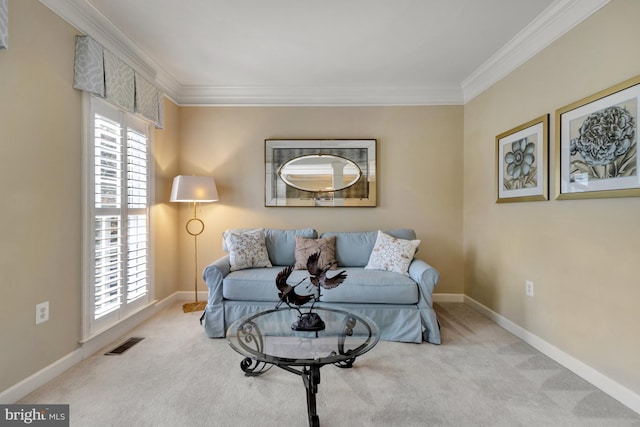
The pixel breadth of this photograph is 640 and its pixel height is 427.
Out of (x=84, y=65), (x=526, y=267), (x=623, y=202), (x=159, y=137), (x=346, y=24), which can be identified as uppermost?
(x=346, y=24)

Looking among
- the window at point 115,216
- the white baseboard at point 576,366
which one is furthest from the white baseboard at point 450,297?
the window at point 115,216

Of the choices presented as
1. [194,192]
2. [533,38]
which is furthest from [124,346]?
[533,38]

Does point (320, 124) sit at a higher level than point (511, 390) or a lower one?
higher

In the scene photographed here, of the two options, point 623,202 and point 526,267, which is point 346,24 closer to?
point 623,202

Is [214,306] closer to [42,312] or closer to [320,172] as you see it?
[42,312]

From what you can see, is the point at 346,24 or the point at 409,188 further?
the point at 409,188

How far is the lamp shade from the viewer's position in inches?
120

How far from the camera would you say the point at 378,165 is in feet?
11.7

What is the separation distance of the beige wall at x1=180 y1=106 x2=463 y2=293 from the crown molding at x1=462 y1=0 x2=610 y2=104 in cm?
53

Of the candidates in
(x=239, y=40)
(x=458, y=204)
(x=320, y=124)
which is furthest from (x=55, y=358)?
(x=458, y=204)

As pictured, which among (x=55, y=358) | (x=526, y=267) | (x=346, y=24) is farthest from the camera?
(x=526, y=267)

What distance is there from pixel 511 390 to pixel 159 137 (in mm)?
3882

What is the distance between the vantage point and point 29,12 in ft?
5.77

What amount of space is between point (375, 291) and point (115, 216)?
7.80 ft
